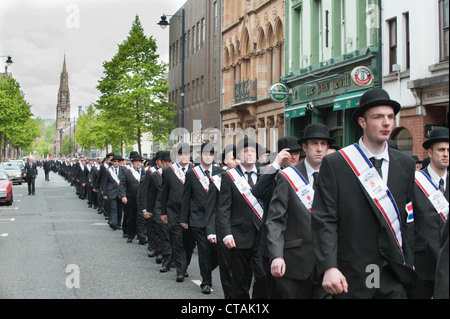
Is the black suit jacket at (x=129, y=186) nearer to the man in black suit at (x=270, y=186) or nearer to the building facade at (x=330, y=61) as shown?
the building facade at (x=330, y=61)

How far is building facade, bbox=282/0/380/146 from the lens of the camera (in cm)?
2289

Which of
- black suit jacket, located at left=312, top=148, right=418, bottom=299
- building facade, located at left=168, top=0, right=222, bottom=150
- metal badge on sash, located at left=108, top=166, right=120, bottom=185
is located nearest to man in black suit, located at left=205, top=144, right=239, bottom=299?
black suit jacket, located at left=312, top=148, right=418, bottom=299

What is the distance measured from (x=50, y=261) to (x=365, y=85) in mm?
13235

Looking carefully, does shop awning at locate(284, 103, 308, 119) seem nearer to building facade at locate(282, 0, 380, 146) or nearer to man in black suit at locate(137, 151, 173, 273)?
building facade at locate(282, 0, 380, 146)

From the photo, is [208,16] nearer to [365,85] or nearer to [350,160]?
[365,85]

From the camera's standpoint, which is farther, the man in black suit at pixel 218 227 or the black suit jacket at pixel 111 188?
the black suit jacket at pixel 111 188

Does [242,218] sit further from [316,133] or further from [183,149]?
[183,149]

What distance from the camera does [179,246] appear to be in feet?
35.3

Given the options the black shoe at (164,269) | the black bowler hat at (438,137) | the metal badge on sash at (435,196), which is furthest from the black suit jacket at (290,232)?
the black shoe at (164,269)

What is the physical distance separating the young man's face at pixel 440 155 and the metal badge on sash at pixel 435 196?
0.23 m

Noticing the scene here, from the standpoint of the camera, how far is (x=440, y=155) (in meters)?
6.77

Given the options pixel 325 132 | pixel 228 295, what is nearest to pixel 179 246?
pixel 228 295

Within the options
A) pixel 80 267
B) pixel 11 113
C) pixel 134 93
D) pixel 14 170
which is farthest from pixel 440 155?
pixel 11 113

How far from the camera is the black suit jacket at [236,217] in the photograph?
25.8 feet
